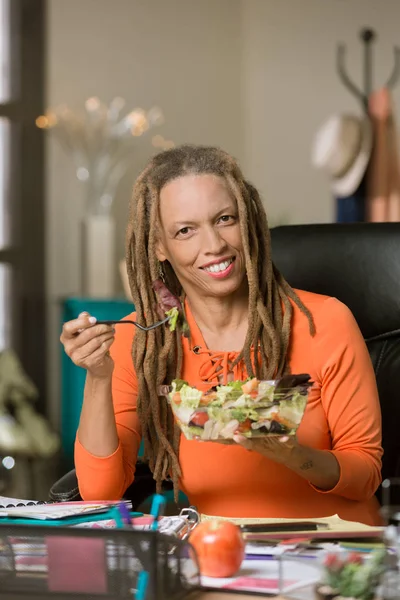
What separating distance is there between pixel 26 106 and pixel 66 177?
37 centimetres

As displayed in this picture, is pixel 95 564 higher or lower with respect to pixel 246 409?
lower

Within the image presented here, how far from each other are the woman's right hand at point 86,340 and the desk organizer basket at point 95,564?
549mm

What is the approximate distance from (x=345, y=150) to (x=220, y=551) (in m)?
3.64

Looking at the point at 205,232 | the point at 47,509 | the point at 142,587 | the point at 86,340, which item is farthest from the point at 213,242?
the point at 142,587

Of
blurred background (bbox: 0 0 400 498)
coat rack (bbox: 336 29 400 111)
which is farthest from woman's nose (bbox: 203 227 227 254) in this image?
coat rack (bbox: 336 29 400 111)

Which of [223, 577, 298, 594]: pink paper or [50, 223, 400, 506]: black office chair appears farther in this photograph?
[50, 223, 400, 506]: black office chair

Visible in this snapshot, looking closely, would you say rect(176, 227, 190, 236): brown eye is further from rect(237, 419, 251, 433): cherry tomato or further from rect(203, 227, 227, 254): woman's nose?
rect(237, 419, 251, 433): cherry tomato

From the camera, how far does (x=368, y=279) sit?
2.16m

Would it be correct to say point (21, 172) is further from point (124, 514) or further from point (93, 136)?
point (124, 514)

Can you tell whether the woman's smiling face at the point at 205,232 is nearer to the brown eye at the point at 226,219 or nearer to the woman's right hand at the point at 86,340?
the brown eye at the point at 226,219

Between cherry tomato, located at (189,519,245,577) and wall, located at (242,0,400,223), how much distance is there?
3.82 m

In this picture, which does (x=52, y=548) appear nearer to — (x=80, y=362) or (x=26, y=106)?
(x=80, y=362)

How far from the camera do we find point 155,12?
5070 mm

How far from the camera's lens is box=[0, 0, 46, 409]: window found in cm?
457
